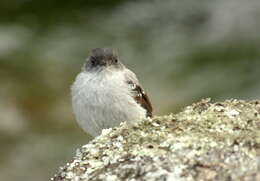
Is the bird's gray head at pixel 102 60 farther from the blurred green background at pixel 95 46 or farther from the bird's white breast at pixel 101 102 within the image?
the blurred green background at pixel 95 46

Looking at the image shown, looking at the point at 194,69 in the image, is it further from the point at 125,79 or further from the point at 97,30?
the point at 125,79

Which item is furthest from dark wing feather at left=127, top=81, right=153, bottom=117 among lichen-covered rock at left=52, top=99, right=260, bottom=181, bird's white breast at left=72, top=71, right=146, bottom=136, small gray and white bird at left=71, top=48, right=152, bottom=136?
lichen-covered rock at left=52, top=99, right=260, bottom=181

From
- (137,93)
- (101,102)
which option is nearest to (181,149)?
(101,102)

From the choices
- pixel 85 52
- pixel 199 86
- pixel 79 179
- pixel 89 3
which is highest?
pixel 89 3

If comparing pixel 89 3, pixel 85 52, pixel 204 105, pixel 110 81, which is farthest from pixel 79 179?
pixel 89 3

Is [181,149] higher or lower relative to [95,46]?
lower

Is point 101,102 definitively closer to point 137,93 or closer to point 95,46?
point 137,93
